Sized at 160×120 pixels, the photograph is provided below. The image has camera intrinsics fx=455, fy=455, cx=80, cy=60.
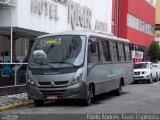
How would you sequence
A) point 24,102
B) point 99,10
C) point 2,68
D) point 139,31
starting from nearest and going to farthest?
1. point 24,102
2. point 2,68
3. point 99,10
4. point 139,31

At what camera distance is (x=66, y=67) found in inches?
611

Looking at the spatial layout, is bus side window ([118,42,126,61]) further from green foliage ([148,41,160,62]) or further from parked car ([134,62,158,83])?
green foliage ([148,41,160,62])

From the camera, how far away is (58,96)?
609 inches

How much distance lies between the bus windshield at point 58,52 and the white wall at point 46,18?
624cm

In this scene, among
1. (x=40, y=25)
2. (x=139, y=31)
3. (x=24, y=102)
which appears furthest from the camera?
(x=139, y=31)

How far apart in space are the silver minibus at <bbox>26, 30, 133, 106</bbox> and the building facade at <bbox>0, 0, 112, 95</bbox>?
12.3 ft

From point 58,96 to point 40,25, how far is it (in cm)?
1024

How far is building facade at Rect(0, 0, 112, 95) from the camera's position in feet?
67.3

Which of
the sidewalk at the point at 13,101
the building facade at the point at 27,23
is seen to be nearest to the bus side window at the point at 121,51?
the building facade at the point at 27,23

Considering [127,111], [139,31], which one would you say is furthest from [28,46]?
[139,31]

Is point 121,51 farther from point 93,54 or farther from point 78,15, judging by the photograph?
point 78,15

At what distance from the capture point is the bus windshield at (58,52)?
1573 cm

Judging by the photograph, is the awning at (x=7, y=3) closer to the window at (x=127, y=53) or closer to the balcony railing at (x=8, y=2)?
the balcony railing at (x=8, y=2)

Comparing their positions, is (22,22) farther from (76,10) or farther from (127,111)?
(127,111)
